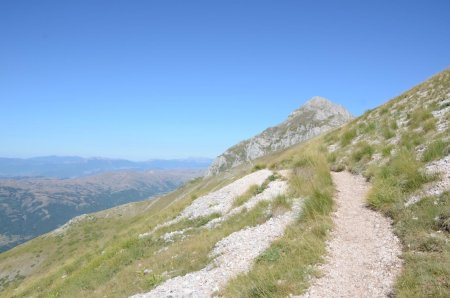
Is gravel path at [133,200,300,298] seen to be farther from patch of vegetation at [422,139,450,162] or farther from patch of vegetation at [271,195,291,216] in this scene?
Result: patch of vegetation at [422,139,450,162]

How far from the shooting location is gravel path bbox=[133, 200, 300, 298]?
11.2 meters

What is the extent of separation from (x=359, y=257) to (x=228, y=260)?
5007 mm

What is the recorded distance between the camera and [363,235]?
11.4 m

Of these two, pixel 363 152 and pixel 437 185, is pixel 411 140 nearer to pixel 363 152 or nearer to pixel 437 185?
pixel 363 152

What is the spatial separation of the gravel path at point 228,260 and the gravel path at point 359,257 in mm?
2586

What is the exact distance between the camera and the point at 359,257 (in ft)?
32.8

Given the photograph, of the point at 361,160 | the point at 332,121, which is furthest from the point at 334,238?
the point at 332,121

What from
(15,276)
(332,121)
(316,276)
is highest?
(332,121)

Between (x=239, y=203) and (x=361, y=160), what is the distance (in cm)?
809

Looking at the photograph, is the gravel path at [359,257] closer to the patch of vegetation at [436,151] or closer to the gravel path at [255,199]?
the patch of vegetation at [436,151]

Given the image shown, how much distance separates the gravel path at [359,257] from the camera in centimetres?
859

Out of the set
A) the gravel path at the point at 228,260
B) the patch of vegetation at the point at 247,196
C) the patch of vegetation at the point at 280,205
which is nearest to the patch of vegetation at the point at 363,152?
the patch of vegetation at the point at 247,196

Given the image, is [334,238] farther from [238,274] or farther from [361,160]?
[361,160]

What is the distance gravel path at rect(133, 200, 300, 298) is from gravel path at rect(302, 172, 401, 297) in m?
2.59
